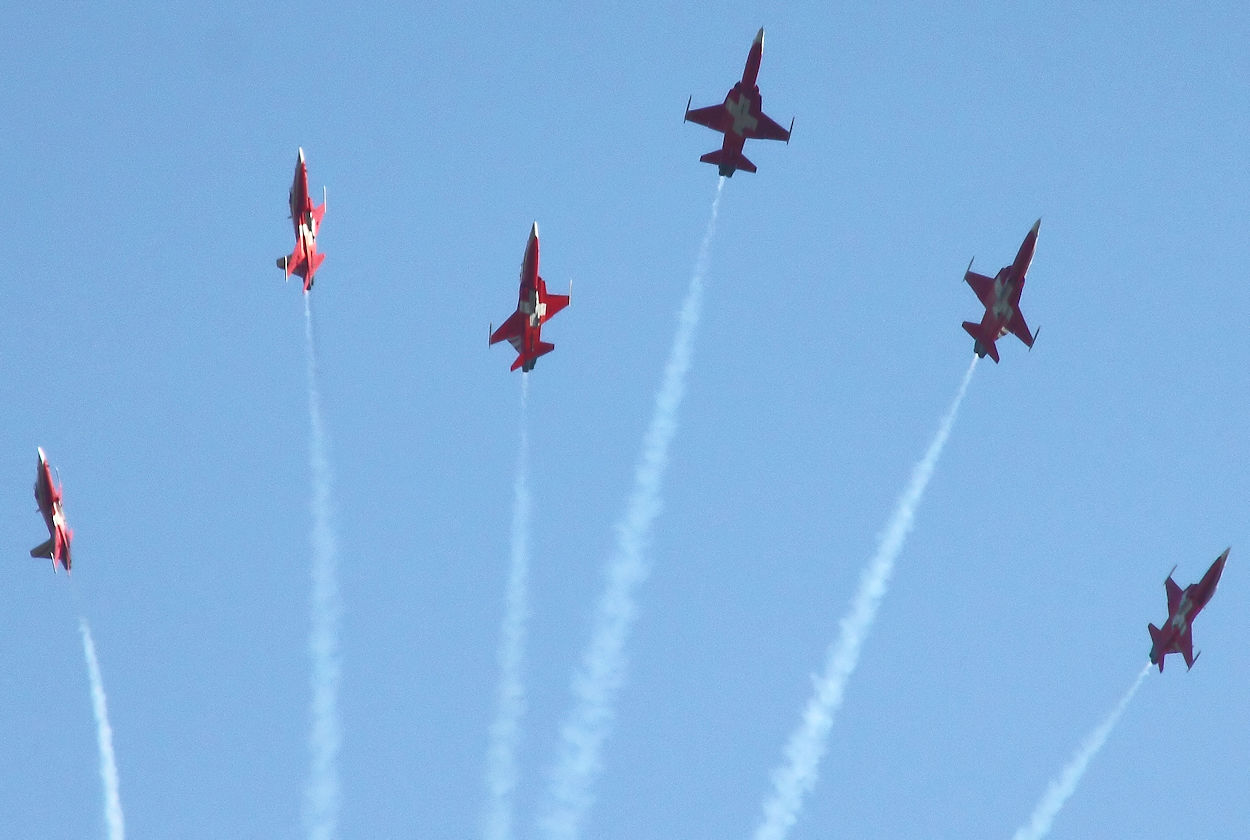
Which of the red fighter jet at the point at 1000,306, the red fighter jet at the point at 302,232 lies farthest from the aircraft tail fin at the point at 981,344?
the red fighter jet at the point at 302,232

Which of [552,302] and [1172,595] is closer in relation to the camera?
[552,302]

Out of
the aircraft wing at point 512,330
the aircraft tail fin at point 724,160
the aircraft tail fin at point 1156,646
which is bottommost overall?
the aircraft tail fin at point 1156,646

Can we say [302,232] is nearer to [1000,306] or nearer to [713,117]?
[713,117]

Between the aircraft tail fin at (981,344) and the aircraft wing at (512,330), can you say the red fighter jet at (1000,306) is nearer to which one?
the aircraft tail fin at (981,344)

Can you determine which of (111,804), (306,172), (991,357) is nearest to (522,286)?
(306,172)

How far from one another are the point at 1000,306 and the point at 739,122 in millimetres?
14612

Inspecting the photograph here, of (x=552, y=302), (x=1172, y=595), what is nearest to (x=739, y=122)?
(x=552, y=302)

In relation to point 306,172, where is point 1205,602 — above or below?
below

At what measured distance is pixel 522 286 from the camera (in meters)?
101

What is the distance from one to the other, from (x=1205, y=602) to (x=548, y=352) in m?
33.0

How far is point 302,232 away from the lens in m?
100

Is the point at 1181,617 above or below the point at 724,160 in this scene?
below

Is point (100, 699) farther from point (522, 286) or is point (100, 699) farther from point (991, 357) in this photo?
point (991, 357)

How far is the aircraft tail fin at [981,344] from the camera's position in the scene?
105m
